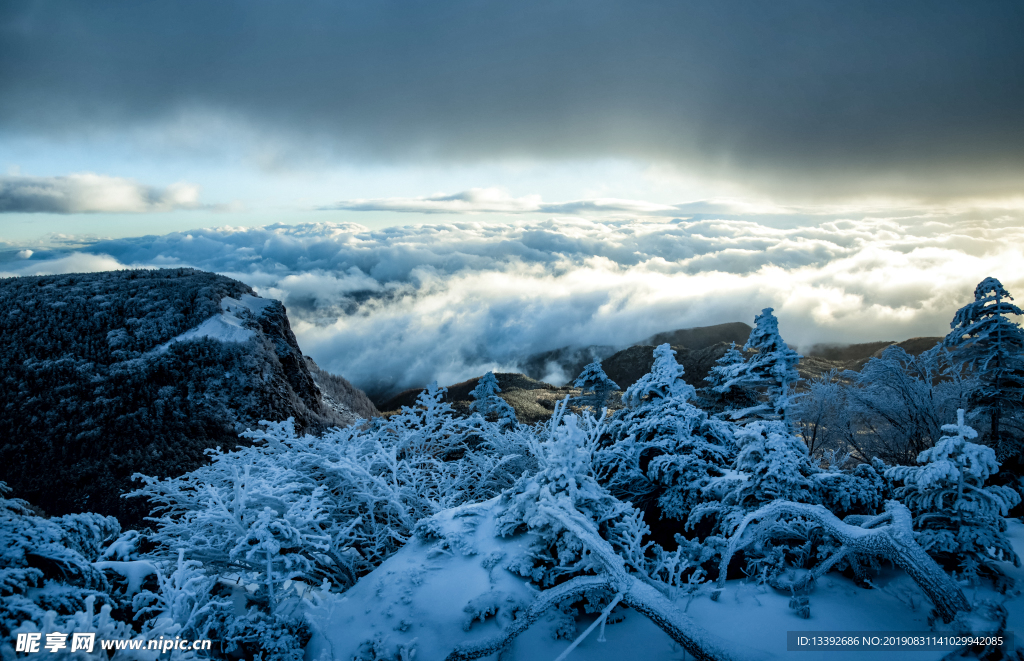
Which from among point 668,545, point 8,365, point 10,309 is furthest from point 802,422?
point 10,309

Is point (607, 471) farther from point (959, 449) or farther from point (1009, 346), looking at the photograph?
point (1009, 346)

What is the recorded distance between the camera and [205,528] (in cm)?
737

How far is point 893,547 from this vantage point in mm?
5480

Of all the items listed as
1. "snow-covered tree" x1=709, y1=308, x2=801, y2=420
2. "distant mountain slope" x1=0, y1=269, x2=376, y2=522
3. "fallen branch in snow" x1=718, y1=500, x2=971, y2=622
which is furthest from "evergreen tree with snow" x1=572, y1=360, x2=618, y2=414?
"distant mountain slope" x1=0, y1=269, x2=376, y2=522

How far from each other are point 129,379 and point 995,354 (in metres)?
34.0

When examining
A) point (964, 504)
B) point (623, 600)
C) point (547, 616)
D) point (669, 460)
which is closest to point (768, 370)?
point (669, 460)

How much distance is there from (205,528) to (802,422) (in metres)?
24.9

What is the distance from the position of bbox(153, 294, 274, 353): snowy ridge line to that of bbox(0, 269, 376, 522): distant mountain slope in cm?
8

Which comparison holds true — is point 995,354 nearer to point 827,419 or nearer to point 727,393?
point 727,393

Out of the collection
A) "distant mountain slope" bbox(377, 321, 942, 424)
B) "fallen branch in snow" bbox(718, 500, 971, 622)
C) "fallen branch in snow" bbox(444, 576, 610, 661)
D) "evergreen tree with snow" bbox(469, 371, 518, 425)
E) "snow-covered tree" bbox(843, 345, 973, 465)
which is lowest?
"distant mountain slope" bbox(377, 321, 942, 424)

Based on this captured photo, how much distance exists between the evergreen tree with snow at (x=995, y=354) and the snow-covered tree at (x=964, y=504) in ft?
20.9

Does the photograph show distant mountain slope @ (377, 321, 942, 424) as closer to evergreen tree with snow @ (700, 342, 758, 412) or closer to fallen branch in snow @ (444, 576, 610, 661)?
evergreen tree with snow @ (700, 342, 758, 412)

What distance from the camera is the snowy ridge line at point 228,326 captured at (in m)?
25.4

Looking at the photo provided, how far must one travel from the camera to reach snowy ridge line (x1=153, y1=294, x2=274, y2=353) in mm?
25422
